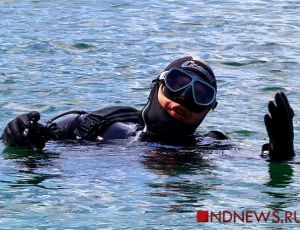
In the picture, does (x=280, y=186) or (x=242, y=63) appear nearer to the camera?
(x=280, y=186)

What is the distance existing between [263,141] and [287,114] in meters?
1.93

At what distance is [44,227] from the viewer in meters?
6.53

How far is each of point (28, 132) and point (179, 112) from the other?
1.23 meters

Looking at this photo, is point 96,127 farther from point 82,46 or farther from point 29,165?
point 82,46

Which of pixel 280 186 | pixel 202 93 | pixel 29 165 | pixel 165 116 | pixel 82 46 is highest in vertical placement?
pixel 202 93

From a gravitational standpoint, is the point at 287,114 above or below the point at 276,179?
above

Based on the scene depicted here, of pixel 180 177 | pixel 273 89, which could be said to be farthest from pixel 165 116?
pixel 273 89

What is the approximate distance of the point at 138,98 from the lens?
10.9 metres

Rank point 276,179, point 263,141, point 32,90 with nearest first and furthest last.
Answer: point 276,179
point 263,141
point 32,90

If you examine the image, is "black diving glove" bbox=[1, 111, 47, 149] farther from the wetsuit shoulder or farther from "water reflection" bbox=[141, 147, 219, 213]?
"water reflection" bbox=[141, 147, 219, 213]

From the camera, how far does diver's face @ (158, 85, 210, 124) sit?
8281mm

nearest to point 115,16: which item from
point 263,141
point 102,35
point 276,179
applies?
point 102,35

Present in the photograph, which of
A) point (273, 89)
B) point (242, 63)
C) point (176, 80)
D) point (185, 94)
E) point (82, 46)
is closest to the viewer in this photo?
point (185, 94)

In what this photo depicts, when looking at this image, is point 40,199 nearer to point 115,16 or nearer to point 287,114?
point 287,114
